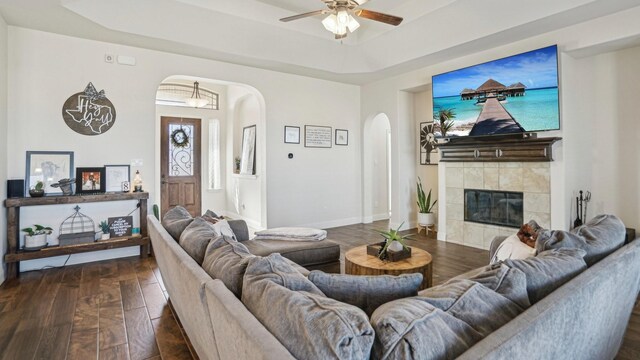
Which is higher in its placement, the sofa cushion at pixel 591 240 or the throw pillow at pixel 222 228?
the sofa cushion at pixel 591 240

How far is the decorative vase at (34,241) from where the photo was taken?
11.6 feet

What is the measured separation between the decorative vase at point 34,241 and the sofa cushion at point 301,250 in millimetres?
2418

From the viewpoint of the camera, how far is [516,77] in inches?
161

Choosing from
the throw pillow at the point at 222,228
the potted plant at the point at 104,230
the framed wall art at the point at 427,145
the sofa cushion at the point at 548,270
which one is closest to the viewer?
the sofa cushion at the point at 548,270

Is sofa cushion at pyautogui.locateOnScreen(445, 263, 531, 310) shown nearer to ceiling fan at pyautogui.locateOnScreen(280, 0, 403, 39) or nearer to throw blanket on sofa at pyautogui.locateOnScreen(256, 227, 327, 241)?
throw blanket on sofa at pyautogui.locateOnScreen(256, 227, 327, 241)

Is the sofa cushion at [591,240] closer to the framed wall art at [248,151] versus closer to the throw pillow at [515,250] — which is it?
the throw pillow at [515,250]

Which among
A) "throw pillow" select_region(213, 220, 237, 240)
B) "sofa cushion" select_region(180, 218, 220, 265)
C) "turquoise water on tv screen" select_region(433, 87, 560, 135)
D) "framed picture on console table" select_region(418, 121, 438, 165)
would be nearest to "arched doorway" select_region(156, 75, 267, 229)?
"framed picture on console table" select_region(418, 121, 438, 165)

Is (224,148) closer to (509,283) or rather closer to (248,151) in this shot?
(248,151)

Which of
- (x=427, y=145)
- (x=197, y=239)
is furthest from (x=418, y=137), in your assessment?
(x=197, y=239)

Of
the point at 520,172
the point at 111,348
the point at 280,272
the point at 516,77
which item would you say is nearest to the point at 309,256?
the point at 111,348

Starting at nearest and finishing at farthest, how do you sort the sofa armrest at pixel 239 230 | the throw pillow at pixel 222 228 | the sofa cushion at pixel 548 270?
the sofa cushion at pixel 548 270, the throw pillow at pixel 222 228, the sofa armrest at pixel 239 230

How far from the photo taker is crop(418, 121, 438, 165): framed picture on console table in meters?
5.88

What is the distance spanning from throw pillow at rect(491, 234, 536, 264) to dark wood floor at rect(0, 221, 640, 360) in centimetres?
96

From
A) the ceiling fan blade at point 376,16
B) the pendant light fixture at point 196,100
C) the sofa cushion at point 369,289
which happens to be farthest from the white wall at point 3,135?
the sofa cushion at point 369,289
